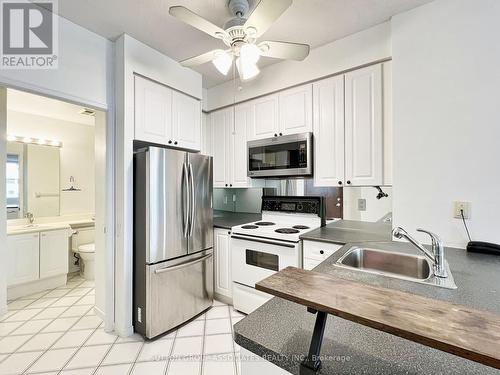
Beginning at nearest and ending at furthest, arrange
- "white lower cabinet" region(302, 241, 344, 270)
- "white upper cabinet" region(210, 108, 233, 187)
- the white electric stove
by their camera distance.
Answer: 1. "white lower cabinet" region(302, 241, 344, 270)
2. the white electric stove
3. "white upper cabinet" region(210, 108, 233, 187)

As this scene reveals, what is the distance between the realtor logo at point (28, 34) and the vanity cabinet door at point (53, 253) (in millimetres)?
2259

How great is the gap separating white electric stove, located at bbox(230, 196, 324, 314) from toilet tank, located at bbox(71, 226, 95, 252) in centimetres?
264

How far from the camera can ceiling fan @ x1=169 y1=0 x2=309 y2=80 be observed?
1.34m

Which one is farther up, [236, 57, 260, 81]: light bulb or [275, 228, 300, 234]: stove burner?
[236, 57, 260, 81]: light bulb

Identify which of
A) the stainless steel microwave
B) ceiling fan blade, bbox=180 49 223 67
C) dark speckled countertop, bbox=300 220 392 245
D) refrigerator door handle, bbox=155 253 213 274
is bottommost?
refrigerator door handle, bbox=155 253 213 274

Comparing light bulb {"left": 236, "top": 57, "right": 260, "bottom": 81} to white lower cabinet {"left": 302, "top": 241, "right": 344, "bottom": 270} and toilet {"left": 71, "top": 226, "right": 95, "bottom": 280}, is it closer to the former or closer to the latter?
white lower cabinet {"left": 302, "top": 241, "right": 344, "bottom": 270}

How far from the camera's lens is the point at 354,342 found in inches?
27.6

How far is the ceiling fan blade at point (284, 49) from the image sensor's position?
1.59 metres

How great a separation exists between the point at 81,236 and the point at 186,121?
2596mm

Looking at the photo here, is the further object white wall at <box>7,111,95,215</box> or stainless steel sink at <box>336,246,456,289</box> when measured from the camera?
white wall at <box>7,111,95,215</box>

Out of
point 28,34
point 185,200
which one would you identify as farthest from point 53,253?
point 28,34

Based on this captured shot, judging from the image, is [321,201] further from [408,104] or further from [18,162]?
[18,162]

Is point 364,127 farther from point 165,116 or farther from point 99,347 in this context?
point 99,347

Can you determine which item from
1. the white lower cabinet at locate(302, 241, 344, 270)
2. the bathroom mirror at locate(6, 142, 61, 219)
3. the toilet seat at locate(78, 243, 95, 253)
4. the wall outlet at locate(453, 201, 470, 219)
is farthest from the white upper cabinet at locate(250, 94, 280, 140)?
the bathroom mirror at locate(6, 142, 61, 219)
